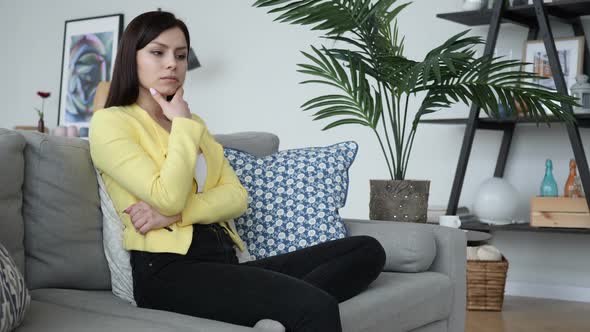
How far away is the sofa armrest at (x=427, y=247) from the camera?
2412 millimetres

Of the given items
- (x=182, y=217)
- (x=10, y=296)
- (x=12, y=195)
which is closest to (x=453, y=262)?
(x=182, y=217)

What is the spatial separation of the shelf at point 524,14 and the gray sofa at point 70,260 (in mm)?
2034

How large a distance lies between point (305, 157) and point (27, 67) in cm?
444

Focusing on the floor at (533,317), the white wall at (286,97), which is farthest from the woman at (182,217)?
→ the white wall at (286,97)

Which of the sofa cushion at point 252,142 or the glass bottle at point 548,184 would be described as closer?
the sofa cushion at point 252,142

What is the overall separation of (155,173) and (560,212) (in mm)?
2480

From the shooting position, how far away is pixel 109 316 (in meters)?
1.69

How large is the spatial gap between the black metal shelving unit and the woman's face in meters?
2.06

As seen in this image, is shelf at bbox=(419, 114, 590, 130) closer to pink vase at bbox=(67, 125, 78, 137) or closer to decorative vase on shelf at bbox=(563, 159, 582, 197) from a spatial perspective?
decorative vase on shelf at bbox=(563, 159, 582, 197)

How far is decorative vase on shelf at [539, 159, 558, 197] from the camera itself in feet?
12.8

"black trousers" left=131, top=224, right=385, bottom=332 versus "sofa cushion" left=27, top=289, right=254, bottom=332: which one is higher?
"black trousers" left=131, top=224, right=385, bottom=332

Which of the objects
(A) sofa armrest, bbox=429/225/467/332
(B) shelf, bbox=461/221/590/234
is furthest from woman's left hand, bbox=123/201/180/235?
(B) shelf, bbox=461/221/590/234

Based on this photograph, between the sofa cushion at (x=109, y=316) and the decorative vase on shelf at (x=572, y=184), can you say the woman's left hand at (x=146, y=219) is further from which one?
the decorative vase on shelf at (x=572, y=184)

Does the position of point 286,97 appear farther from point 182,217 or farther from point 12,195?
point 12,195
